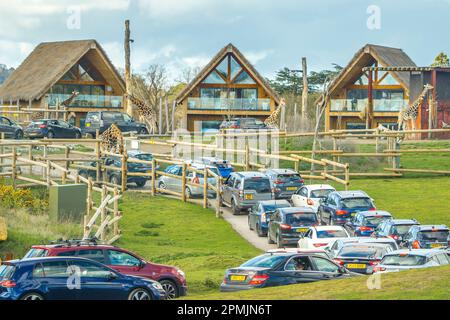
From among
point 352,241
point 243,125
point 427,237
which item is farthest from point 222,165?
point 352,241

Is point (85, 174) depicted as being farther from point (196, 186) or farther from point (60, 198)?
point (60, 198)

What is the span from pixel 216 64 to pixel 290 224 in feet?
159

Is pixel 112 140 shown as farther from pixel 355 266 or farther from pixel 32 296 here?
pixel 32 296

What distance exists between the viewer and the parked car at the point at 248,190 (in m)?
44.0

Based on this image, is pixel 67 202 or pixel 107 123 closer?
pixel 67 202

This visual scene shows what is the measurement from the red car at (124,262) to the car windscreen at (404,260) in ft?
16.5

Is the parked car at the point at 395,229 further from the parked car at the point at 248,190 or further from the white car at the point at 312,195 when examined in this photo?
the parked car at the point at 248,190

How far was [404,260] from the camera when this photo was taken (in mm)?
26391

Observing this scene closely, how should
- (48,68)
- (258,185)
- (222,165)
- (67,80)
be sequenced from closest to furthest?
1. (258,185)
2. (222,165)
3. (48,68)
4. (67,80)

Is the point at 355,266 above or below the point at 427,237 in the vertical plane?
below

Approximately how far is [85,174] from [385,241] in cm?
2373

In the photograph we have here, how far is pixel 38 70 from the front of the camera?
86938 millimetres
